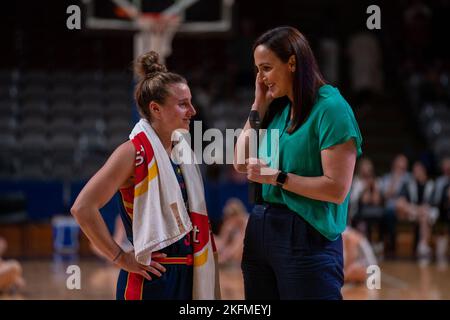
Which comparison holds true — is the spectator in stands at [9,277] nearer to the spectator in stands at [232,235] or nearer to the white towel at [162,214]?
the spectator in stands at [232,235]

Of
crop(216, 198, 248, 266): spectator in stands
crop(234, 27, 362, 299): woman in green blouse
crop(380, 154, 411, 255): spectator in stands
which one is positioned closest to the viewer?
crop(234, 27, 362, 299): woman in green blouse

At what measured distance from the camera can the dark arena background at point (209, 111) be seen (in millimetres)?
9422

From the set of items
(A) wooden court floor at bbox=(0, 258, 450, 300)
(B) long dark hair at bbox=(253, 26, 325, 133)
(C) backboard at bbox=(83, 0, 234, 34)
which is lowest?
(A) wooden court floor at bbox=(0, 258, 450, 300)

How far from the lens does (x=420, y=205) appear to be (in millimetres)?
10992

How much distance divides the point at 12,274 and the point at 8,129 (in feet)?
17.3

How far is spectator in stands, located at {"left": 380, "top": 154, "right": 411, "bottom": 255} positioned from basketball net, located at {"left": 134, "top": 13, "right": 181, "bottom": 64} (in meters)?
3.77

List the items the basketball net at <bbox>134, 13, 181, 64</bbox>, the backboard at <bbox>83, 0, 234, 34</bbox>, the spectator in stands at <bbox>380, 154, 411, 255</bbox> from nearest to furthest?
1. the basketball net at <bbox>134, 13, 181, 64</bbox>
2. the backboard at <bbox>83, 0, 234, 34</bbox>
3. the spectator in stands at <bbox>380, 154, 411, 255</bbox>

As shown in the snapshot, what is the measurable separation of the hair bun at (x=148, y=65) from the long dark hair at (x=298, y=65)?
49 centimetres

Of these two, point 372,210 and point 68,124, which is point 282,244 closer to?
point 372,210

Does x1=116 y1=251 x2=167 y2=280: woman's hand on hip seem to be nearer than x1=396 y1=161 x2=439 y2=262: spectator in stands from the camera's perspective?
Yes

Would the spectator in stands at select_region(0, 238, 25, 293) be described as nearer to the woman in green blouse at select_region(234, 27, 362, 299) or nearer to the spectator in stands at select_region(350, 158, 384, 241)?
the woman in green blouse at select_region(234, 27, 362, 299)

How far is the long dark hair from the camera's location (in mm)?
2760

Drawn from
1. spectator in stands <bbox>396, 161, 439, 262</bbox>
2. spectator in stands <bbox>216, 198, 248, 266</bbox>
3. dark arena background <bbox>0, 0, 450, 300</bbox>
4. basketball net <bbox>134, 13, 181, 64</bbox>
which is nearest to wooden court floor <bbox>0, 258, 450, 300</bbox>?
dark arena background <bbox>0, 0, 450, 300</bbox>

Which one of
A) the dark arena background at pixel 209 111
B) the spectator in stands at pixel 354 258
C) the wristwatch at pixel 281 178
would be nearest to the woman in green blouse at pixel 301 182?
the wristwatch at pixel 281 178
